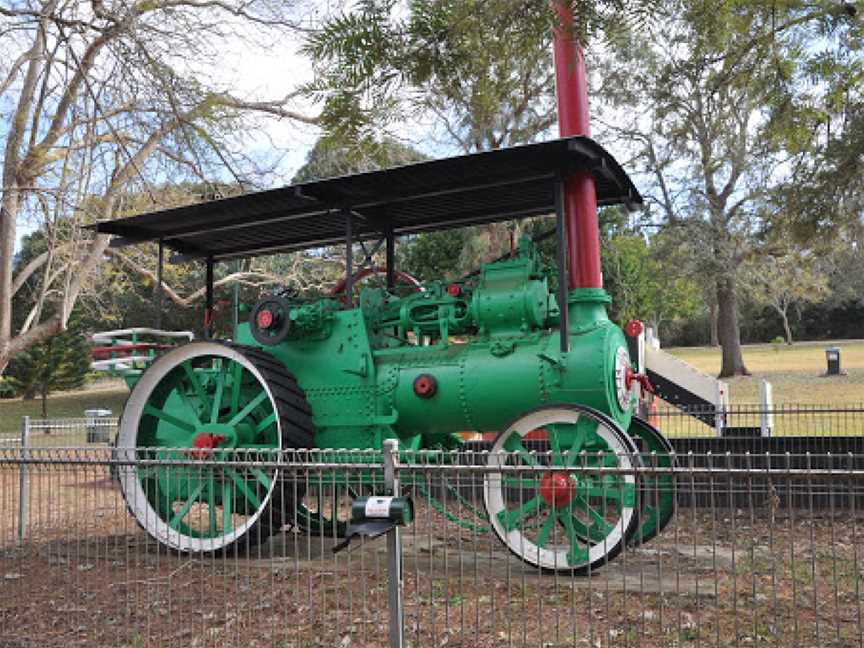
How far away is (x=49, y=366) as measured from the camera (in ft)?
110

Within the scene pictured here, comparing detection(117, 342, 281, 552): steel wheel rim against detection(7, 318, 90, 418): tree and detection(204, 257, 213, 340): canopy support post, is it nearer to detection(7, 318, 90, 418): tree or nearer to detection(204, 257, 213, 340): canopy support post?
detection(204, 257, 213, 340): canopy support post

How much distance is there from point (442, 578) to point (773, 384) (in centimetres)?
2329

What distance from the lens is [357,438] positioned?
691 centimetres

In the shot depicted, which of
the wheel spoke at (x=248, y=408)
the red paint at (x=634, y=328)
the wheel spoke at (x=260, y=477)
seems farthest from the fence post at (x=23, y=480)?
the red paint at (x=634, y=328)

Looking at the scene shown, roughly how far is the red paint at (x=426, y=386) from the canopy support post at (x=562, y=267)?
111 centimetres

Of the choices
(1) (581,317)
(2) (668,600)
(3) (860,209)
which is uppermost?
(3) (860,209)

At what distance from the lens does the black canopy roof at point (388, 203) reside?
20.0 feet

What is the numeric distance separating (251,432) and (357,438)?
98 cm

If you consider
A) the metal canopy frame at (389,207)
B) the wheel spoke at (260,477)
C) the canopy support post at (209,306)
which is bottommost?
the wheel spoke at (260,477)

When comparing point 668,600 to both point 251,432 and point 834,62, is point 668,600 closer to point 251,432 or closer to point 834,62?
point 834,62

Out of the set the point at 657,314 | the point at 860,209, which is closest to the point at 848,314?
the point at 657,314

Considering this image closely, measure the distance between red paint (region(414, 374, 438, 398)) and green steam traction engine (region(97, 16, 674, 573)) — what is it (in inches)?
0.6

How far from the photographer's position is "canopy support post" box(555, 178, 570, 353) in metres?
5.93

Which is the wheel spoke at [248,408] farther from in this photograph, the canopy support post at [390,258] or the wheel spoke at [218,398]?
the canopy support post at [390,258]
